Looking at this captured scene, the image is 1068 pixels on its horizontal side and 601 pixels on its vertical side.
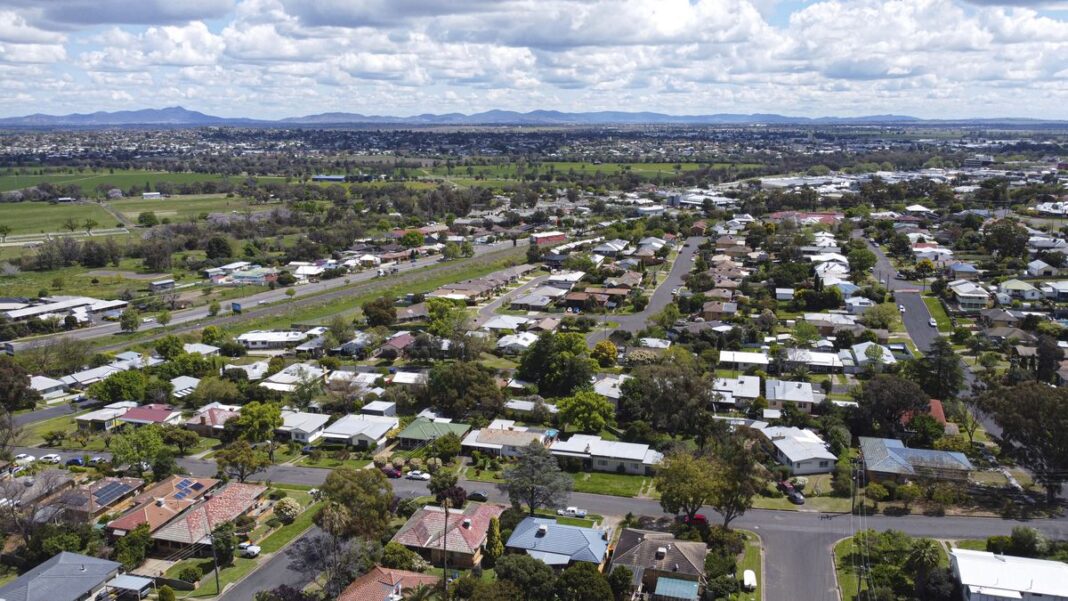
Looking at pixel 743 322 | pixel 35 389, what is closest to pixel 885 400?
pixel 743 322

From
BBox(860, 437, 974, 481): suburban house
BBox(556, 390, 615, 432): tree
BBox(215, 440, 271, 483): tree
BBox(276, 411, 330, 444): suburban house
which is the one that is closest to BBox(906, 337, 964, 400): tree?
BBox(860, 437, 974, 481): suburban house

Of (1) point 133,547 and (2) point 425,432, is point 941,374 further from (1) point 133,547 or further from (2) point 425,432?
(1) point 133,547

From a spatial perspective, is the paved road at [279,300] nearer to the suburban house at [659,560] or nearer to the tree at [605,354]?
the tree at [605,354]

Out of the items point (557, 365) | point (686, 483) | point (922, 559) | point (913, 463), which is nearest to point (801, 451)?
point (913, 463)

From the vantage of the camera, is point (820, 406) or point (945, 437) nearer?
point (945, 437)

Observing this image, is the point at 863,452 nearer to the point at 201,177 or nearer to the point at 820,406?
the point at 820,406

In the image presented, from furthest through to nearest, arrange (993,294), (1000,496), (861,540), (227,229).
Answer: (227,229)
(993,294)
(1000,496)
(861,540)
